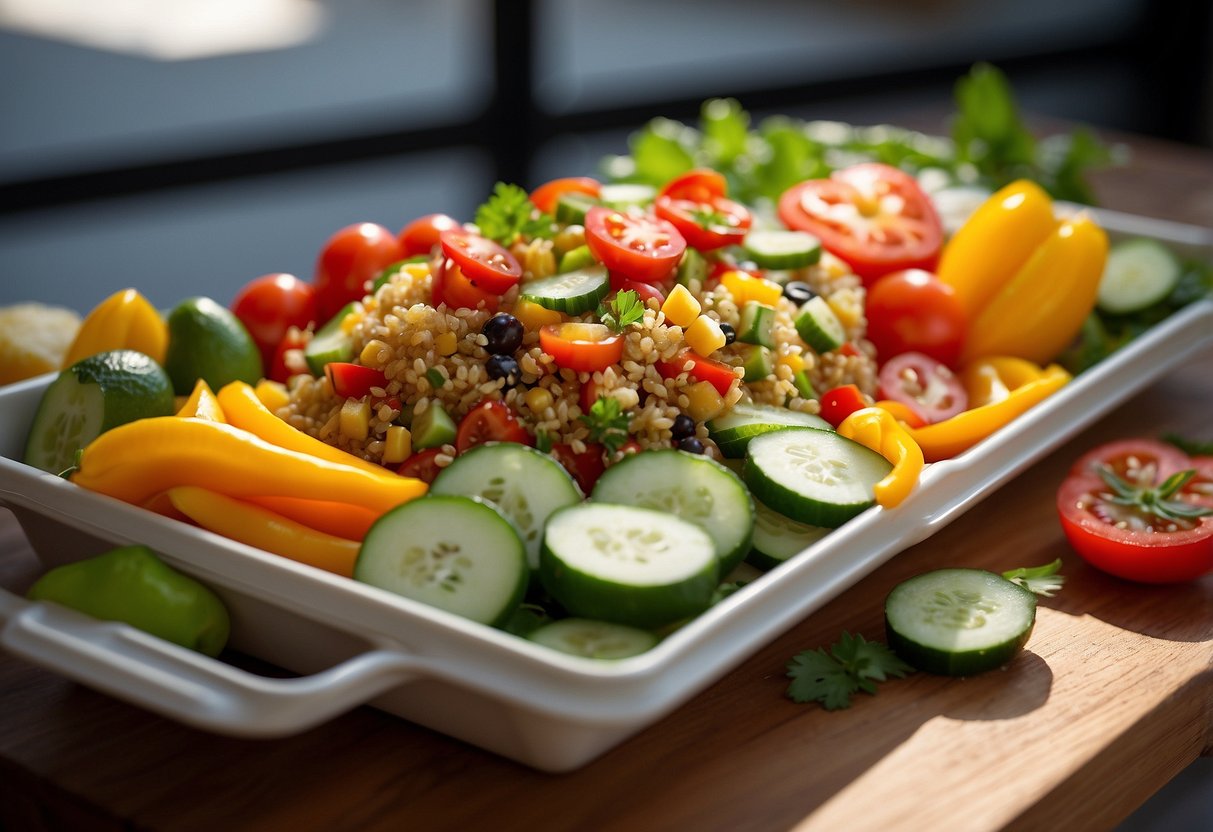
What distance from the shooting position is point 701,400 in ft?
6.58

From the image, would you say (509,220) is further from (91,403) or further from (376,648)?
(376,648)

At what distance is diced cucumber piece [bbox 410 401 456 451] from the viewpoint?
1.94 metres

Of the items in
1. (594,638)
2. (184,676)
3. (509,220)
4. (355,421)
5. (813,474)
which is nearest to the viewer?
(184,676)

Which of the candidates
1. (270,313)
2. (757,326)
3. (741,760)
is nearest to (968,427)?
(757,326)

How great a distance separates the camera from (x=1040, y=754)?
1649 millimetres

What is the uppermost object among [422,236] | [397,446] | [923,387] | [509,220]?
[509,220]

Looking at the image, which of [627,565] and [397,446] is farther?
[397,446]

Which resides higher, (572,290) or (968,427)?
(572,290)

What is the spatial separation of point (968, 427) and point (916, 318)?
383 mm

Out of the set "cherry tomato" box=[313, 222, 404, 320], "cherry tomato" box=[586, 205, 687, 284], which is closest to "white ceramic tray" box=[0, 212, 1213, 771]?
"cherry tomato" box=[586, 205, 687, 284]

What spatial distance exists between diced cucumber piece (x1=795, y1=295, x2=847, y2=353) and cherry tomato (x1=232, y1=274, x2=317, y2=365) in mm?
871

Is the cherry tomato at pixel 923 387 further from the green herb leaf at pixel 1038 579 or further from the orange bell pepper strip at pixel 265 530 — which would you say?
the orange bell pepper strip at pixel 265 530

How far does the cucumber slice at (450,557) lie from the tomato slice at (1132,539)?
3.01ft

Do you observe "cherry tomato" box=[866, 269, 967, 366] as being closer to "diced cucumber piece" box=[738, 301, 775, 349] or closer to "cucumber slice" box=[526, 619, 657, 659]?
"diced cucumber piece" box=[738, 301, 775, 349]
